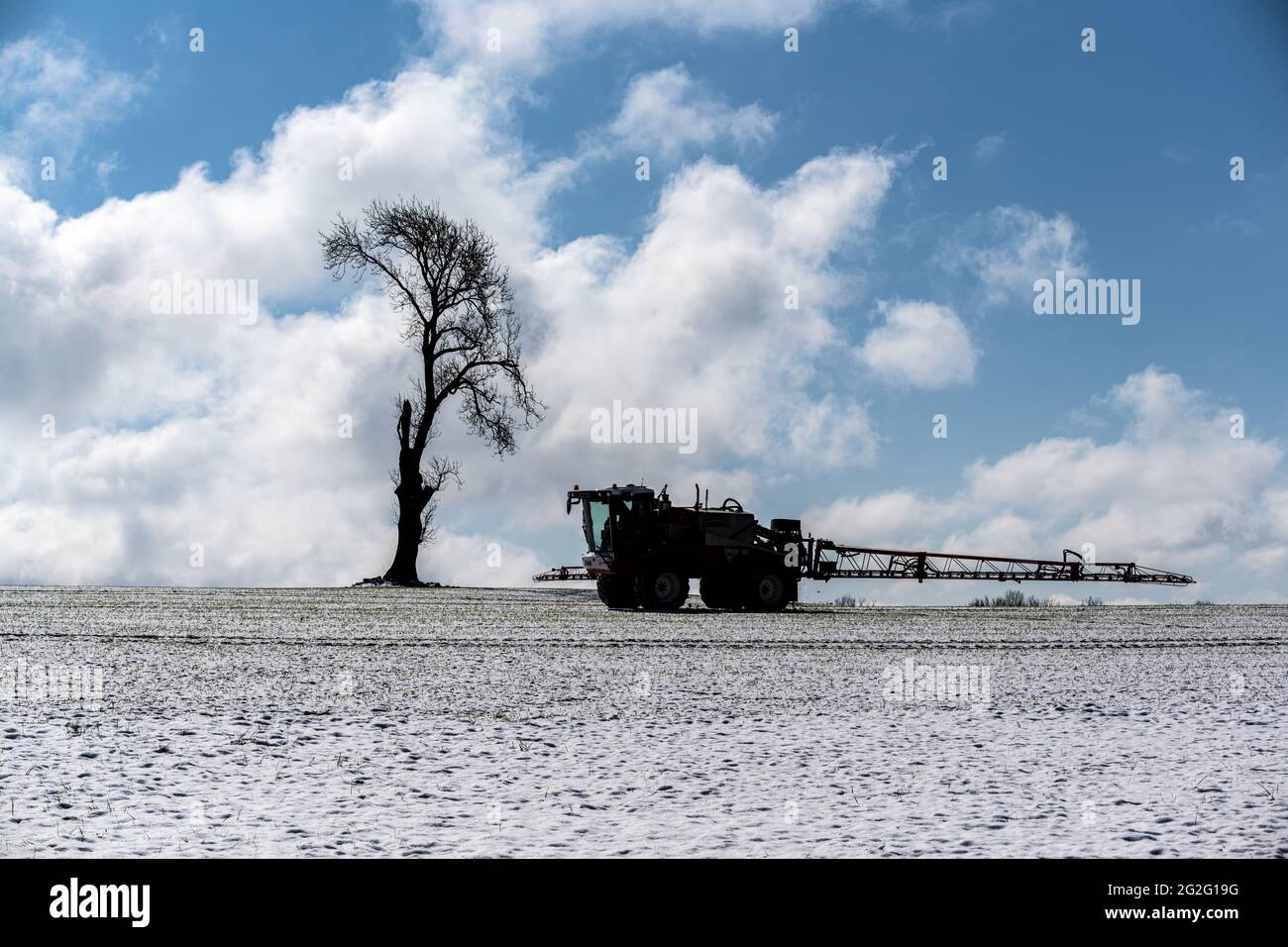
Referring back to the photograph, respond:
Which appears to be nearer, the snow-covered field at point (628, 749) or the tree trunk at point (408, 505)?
the snow-covered field at point (628, 749)

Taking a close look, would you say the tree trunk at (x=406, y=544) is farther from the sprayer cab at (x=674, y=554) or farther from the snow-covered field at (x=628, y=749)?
the snow-covered field at (x=628, y=749)

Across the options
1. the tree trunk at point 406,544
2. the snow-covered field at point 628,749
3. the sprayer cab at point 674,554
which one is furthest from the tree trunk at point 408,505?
the snow-covered field at point 628,749

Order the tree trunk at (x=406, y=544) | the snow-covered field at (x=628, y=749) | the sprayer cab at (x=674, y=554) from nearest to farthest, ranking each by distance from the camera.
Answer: the snow-covered field at (x=628, y=749)
the sprayer cab at (x=674, y=554)
the tree trunk at (x=406, y=544)

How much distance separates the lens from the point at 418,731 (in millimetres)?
7488

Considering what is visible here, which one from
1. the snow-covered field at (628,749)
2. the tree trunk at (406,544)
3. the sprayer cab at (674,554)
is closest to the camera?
the snow-covered field at (628,749)

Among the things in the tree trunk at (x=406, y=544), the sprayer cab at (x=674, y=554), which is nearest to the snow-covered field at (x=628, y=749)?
the sprayer cab at (x=674, y=554)

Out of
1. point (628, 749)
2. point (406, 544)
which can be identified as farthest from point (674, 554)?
point (628, 749)

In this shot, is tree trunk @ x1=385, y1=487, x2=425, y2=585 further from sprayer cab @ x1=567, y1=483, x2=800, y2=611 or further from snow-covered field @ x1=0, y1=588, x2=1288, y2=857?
snow-covered field @ x1=0, y1=588, x2=1288, y2=857

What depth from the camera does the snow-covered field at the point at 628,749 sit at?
5.11 m

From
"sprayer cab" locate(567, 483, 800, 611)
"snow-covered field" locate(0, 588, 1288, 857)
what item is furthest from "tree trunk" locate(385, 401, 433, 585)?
"snow-covered field" locate(0, 588, 1288, 857)

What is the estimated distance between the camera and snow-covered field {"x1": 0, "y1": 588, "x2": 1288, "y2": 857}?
511cm
